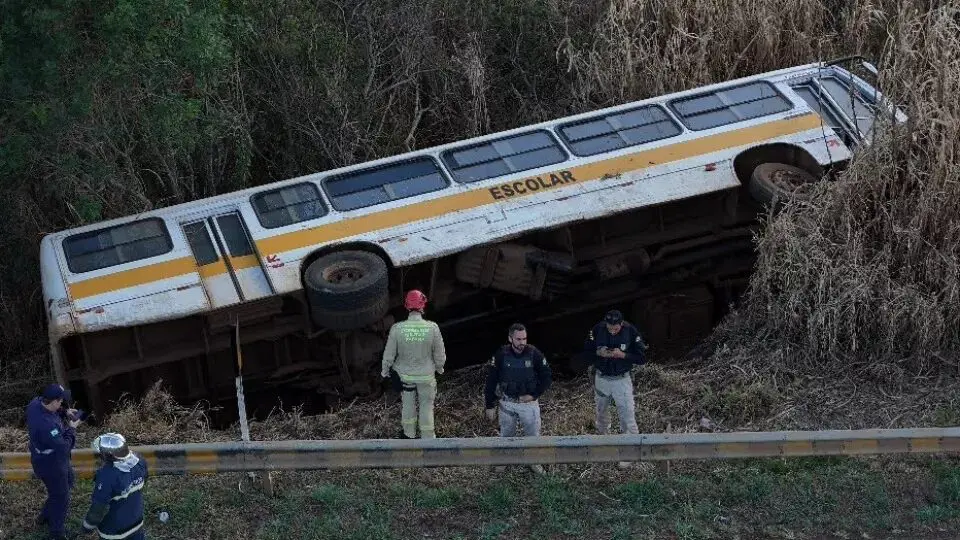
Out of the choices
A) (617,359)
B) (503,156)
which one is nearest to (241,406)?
(617,359)

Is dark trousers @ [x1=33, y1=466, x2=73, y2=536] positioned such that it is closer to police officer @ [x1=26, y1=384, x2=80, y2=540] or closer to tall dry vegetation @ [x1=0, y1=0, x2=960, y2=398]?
police officer @ [x1=26, y1=384, x2=80, y2=540]

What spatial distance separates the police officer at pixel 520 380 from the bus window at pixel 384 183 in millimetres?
2609

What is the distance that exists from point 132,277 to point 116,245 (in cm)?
47

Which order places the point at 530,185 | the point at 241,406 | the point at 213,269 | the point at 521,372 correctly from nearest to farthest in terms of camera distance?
the point at 521,372, the point at 241,406, the point at 213,269, the point at 530,185

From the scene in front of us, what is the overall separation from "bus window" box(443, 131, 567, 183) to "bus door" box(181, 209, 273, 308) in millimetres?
1870

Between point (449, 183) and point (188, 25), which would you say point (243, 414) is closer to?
point (449, 183)

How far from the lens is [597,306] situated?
10.4 metres

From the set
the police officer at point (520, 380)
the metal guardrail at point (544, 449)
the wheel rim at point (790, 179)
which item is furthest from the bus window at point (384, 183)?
the metal guardrail at point (544, 449)

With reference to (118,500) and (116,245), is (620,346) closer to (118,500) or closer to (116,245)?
(118,500)

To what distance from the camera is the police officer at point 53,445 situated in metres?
6.48

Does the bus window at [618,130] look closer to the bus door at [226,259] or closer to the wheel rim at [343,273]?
the wheel rim at [343,273]

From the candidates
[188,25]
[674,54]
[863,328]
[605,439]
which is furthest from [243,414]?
[674,54]

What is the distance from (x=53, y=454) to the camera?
21.3 feet

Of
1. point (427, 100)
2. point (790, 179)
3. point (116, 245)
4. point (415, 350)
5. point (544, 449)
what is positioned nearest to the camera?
point (544, 449)
